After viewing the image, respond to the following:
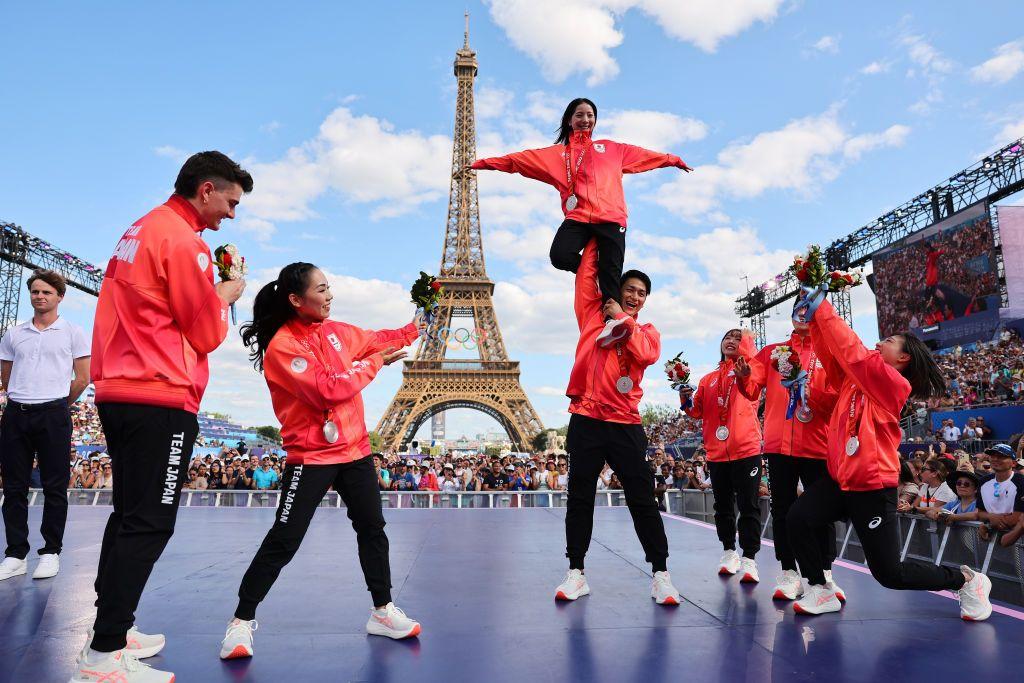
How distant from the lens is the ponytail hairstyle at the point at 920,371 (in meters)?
3.05

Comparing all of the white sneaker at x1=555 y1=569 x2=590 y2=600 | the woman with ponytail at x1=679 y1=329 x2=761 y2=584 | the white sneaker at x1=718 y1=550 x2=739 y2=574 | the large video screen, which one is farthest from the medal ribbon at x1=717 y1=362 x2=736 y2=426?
the large video screen

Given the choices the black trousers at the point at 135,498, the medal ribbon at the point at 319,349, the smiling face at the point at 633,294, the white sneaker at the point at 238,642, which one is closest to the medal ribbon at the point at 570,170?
the smiling face at the point at 633,294

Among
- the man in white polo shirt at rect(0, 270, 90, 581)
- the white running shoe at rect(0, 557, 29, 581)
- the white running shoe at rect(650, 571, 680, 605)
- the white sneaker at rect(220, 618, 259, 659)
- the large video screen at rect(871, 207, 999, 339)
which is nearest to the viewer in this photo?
the white sneaker at rect(220, 618, 259, 659)

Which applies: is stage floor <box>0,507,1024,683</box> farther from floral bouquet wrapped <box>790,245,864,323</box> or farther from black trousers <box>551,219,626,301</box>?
black trousers <box>551,219,626,301</box>

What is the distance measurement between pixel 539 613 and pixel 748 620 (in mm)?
915

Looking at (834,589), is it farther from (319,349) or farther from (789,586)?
(319,349)

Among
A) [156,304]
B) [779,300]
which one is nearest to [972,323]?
[779,300]

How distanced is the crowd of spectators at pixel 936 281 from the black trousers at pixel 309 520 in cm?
2469

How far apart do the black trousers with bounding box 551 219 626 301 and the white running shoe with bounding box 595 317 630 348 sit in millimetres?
211

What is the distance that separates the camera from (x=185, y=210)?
2.35 meters

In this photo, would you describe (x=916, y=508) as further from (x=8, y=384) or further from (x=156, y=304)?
(x=8, y=384)

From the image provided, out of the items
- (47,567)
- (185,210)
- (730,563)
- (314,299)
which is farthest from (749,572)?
(47,567)

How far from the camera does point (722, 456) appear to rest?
417cm

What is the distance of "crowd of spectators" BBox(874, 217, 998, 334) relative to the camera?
2191cm
